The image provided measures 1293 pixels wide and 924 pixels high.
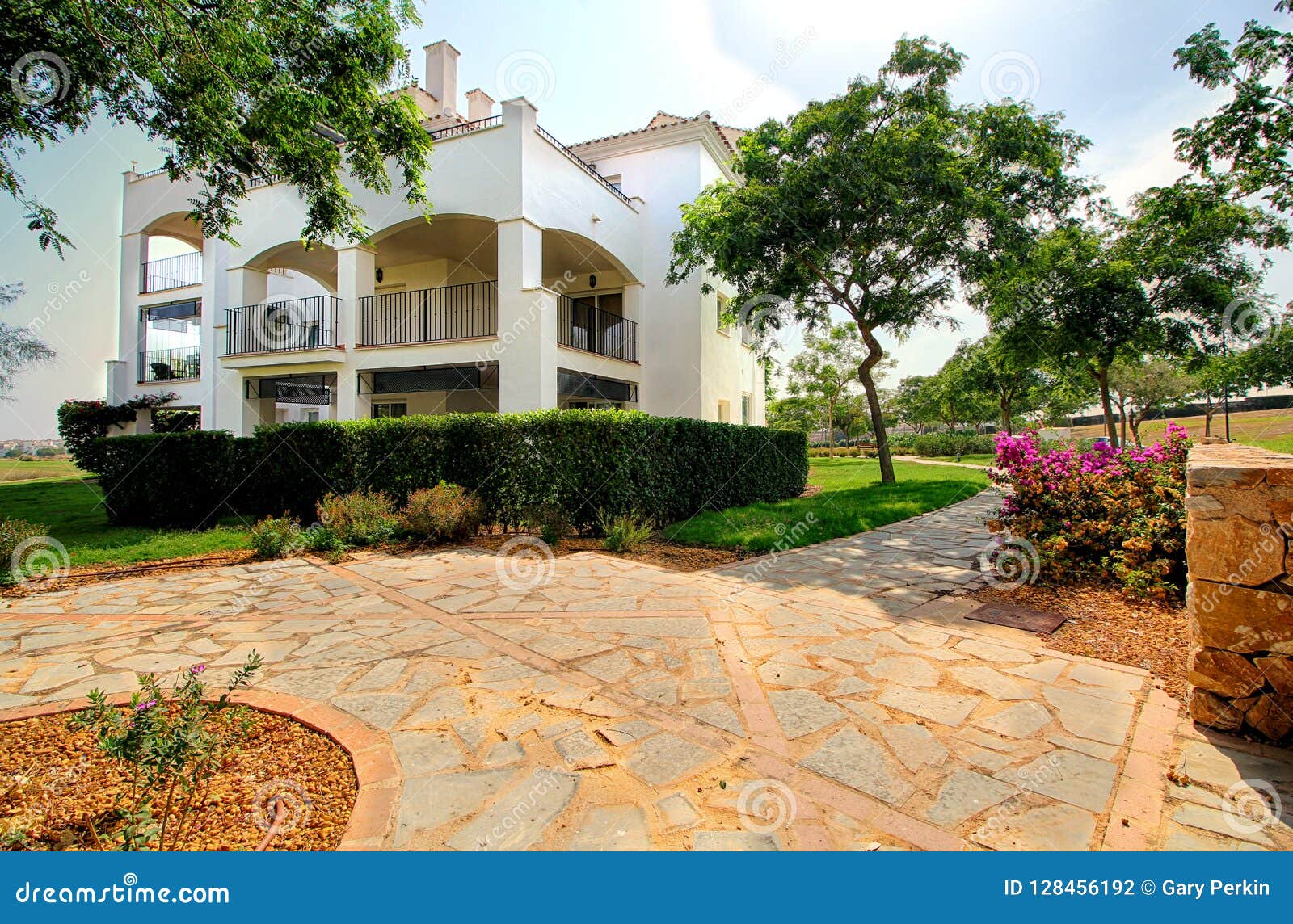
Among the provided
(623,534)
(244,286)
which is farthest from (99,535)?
(623,534)

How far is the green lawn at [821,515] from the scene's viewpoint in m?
8.14

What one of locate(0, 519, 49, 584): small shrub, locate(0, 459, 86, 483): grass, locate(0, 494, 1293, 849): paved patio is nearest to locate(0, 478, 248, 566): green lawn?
locate(0, 519, 49, 584): small shrub

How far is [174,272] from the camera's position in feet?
68.4

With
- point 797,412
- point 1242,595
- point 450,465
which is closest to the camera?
point 1242,595

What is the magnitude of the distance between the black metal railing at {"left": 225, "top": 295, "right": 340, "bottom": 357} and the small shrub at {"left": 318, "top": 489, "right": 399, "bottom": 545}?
26.4ft

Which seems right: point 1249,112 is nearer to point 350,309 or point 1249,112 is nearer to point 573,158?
point 573,158

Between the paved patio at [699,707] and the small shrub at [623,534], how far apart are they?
175cm
